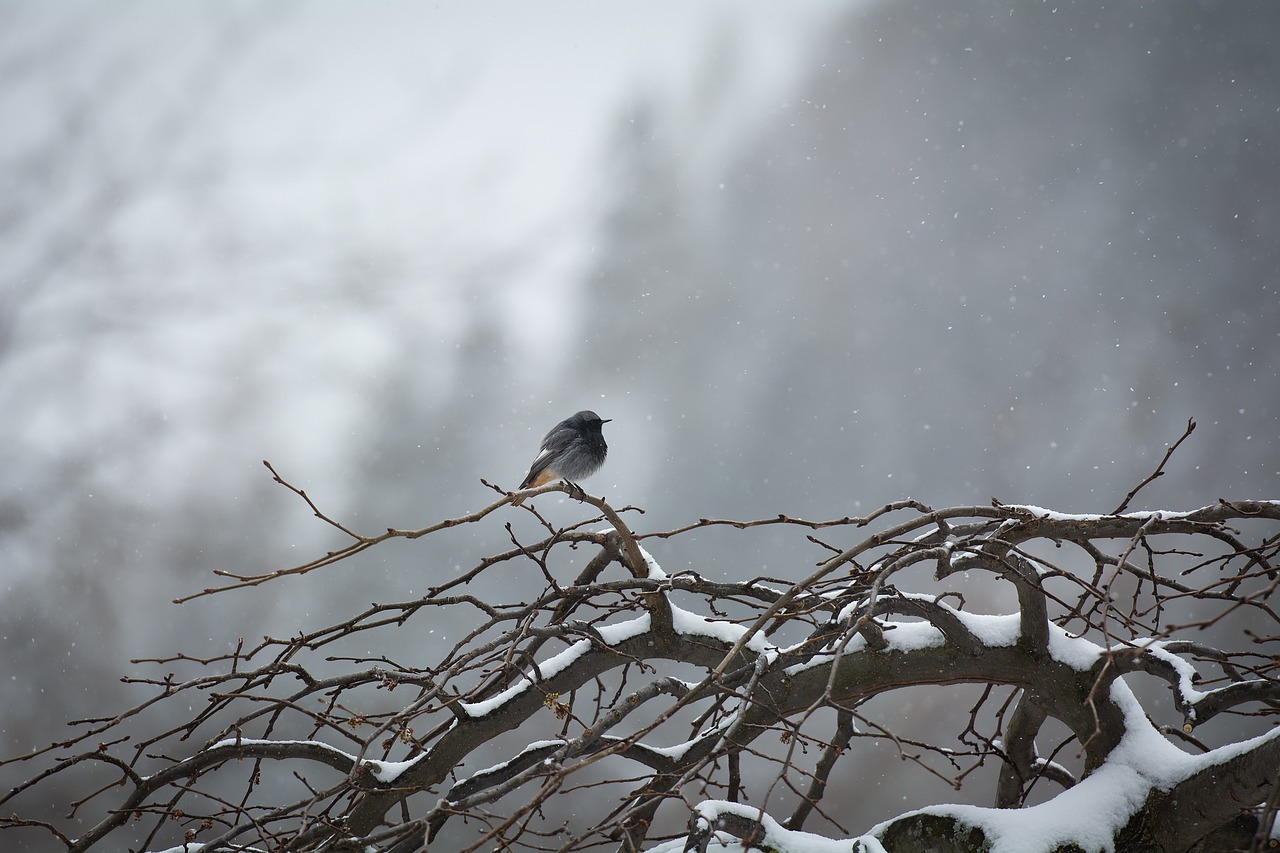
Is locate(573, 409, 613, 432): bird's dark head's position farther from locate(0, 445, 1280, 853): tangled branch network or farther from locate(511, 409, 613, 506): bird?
locate(0, 445, 1280, 853): tangled branch network

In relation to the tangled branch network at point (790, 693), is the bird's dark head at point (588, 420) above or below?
above

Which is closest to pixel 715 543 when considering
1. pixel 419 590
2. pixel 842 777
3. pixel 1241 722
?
pixel 842 777

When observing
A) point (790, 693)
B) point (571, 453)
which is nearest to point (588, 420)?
point (571, 453)

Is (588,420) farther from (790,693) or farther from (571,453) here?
(790,693)

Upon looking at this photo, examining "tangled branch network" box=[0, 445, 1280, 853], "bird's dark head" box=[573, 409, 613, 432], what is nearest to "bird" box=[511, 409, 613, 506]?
"bird's dark head" box=[573, 409, 613, 432]

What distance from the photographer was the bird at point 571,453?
5773mm

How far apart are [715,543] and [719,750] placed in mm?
19405

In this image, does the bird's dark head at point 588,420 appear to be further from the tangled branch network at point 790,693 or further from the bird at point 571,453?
the tangled branch network at point 790,693

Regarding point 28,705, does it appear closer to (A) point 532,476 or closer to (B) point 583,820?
(B) point 583,820

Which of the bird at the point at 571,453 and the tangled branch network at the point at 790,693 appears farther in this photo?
the bird at the point at 571,453

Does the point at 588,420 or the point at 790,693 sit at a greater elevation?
the point at 588,420

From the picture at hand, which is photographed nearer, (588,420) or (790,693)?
(790,693)

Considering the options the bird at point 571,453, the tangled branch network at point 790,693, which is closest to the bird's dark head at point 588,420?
the bird at point 571,453

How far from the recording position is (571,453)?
5.79 meters
